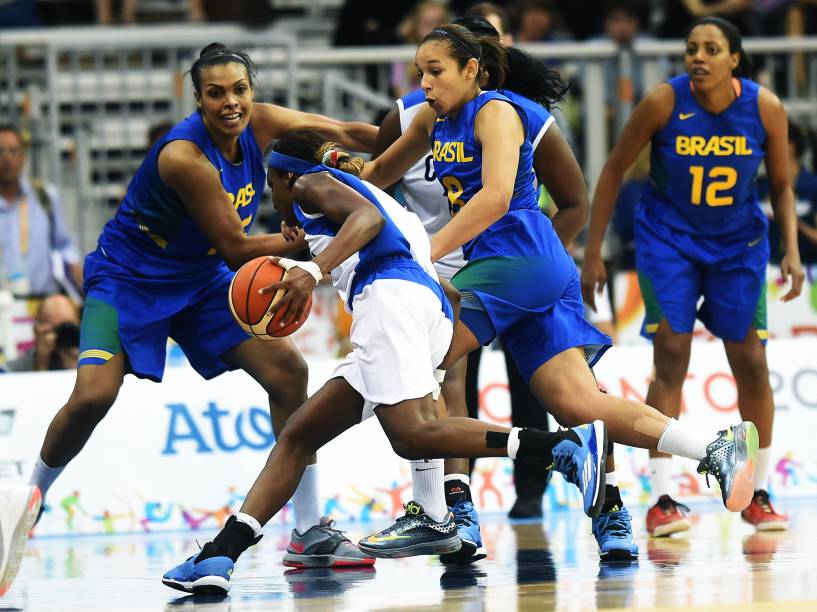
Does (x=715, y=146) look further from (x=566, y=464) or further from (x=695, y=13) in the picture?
(x=695, y=13)

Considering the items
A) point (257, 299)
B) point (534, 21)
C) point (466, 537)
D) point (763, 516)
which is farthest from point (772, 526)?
point (534, 21)

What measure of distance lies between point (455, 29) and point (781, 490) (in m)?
4.23

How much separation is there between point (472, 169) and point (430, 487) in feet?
4.22

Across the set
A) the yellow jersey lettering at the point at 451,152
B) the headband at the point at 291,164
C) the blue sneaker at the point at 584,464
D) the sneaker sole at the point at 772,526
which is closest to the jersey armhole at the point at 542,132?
the yellow jersey lettering at the point at 451,152

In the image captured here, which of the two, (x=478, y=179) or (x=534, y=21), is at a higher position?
(x=534, y=21)

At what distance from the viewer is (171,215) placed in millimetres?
6879

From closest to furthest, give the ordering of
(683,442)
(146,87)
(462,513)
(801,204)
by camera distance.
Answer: (683,442)
(462,513)
(801,204)
(146,87)

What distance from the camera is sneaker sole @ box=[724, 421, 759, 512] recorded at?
19.1 feet

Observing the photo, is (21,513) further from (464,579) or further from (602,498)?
(602,498)

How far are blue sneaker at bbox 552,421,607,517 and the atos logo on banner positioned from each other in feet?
11.3

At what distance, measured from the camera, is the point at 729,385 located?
30.6 feet

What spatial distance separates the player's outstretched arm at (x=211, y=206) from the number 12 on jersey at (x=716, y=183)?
7.21 ft

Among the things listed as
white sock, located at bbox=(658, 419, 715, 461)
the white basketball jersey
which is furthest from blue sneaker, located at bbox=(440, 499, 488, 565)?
the white basketball jersey

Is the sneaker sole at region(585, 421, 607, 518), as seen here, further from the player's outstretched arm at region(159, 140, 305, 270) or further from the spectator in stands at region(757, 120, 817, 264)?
the spectator in stands at region(757, 120, 817, 264)
